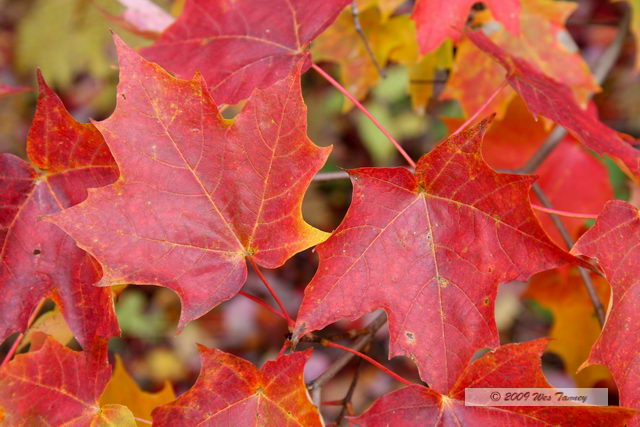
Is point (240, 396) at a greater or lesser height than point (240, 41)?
lesser

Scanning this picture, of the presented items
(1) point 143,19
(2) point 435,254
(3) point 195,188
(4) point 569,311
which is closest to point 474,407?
(2) point 435,254

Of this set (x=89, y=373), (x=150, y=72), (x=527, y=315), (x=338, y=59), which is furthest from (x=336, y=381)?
(x=150, y=72)

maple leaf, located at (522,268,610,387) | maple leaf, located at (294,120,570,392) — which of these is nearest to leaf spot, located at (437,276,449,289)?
maple leaf, located at (294,120,570,392)

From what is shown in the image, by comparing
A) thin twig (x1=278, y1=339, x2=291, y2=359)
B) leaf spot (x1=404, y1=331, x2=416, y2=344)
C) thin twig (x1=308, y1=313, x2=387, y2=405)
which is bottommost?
thin twig (x1=308, y1=313, x2=387, y2=405)

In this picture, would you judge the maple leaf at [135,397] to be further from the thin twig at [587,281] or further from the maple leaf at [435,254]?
the thin twig at [587,281]

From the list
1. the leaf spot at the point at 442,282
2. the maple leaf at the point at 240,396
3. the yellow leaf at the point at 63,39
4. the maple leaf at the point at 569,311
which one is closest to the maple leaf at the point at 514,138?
the maple leaf at the point at 569,311

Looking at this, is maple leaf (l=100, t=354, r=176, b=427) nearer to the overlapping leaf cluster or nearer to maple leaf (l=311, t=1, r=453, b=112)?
the overlapping leaf cluster

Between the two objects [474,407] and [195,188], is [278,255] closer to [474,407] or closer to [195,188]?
[195,188]
